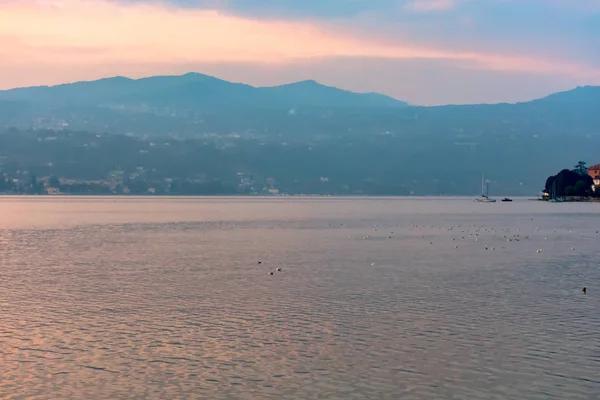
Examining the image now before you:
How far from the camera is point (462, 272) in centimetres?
6253

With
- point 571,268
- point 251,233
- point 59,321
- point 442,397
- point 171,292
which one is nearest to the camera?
point 442,397

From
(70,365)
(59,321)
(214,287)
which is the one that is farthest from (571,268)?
(70,365)

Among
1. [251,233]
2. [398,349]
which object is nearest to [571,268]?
[398,349]

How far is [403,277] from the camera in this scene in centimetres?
5888

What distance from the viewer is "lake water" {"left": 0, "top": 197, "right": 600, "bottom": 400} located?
2820 cm

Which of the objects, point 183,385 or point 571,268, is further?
point 571,268

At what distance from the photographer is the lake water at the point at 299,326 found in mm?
28203

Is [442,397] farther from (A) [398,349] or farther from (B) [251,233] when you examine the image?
(B) [251,233]

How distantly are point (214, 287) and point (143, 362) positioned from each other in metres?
21.6

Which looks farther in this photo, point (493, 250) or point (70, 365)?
point (493, 250)

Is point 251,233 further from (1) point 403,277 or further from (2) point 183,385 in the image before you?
(2) point 183,385

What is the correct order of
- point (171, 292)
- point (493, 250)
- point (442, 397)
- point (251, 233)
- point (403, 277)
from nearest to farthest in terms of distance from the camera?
1. point (442, 397)
2. point (171, 292)
3. point (403, 277)
4. point (493, 250)
5. point (251, 233)

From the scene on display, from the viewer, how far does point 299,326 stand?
38625mm

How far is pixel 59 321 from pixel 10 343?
5399 millimetres
